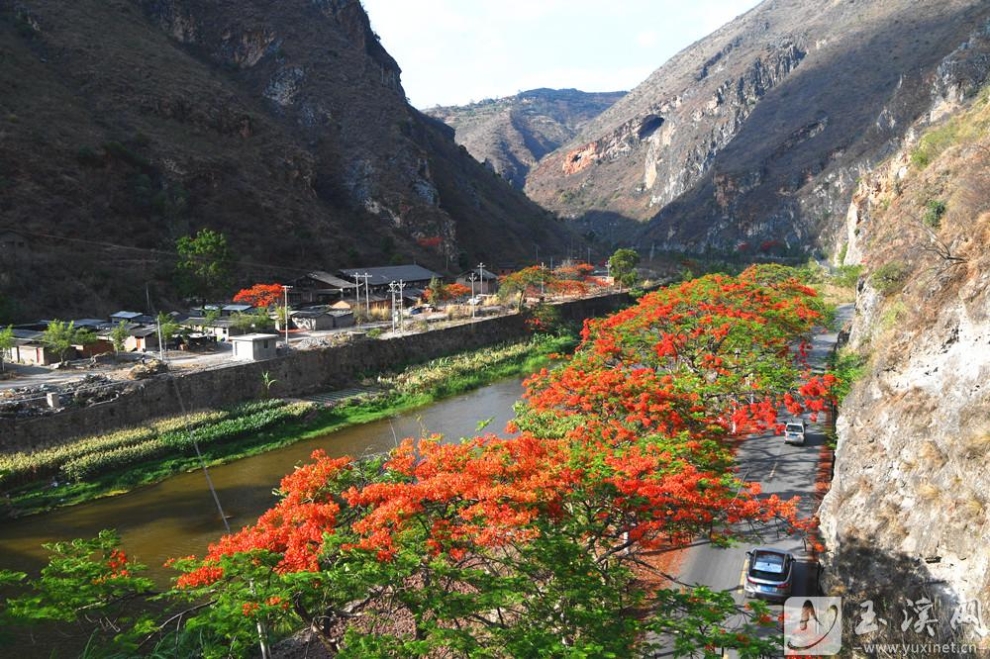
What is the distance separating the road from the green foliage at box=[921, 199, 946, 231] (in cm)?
940

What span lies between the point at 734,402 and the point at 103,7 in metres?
95.0

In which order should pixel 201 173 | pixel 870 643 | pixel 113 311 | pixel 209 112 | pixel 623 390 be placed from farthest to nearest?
pixel 209 112 → pixel 201 173 → pixel 113 311 → pixel 623 390 → pixel 870 643

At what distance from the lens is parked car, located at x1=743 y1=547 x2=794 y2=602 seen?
15031 mm

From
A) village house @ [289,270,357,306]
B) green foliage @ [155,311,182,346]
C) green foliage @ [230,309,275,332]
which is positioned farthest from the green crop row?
village house @ [289,270,357,306]

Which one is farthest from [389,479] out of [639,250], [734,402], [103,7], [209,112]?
[639,250]

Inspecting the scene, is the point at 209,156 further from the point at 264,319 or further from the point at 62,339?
the point at 62,339

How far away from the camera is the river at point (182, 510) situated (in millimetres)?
21047

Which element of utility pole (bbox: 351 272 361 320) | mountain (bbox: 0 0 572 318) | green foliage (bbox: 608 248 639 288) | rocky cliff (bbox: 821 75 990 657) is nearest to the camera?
rocky cliff (bbox: 821 75 990 657)

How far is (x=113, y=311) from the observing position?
50.5 meters

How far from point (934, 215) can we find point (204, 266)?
50886 millimetres

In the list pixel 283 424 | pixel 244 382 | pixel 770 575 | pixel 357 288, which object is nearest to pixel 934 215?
pixel 770 575

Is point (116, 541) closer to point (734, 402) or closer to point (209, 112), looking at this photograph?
point (734, 402)

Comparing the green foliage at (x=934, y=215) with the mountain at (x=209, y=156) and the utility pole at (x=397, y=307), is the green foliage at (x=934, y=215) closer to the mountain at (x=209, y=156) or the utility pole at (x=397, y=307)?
the utility pole at (x=397, y=307)
